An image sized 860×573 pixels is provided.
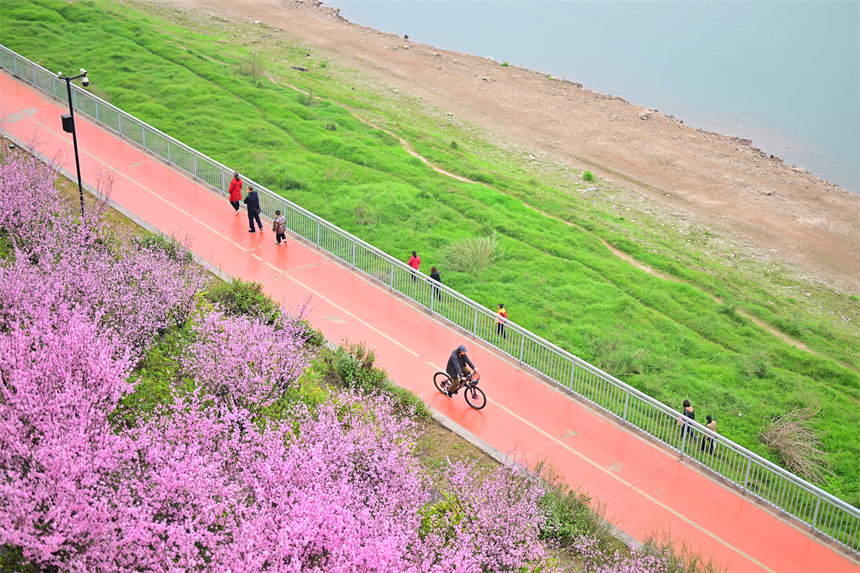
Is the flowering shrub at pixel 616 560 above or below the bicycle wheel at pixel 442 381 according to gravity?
above

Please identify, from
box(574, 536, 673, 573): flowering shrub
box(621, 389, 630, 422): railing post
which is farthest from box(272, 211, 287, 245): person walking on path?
box(574, 536, 673, 573): flowering shrub

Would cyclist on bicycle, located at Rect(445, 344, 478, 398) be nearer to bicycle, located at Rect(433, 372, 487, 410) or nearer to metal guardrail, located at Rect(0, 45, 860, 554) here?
bicycle, located at Rect(433, 372, 487, 410)

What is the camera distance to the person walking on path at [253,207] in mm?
23106

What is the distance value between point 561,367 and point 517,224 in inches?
442

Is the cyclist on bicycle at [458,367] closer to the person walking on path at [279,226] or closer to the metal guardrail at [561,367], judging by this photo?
the metal guardrail at [561,367]

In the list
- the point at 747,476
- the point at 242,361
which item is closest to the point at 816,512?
the point at 747,476

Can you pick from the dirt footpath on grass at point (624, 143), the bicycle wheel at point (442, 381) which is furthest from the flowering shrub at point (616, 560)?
the dirt footpath on grass at point (624, 143)

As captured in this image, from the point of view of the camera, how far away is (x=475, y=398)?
1752cm

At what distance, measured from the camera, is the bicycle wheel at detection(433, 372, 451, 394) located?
17719 mm

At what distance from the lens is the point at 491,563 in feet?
36.2

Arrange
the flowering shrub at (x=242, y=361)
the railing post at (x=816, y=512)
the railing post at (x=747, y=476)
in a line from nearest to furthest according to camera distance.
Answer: the flowering shrub at (x=242, y=361) → the railing post at (x=816, y=512) → the railing post at (x=747, y=476)

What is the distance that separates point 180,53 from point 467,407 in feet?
91.6

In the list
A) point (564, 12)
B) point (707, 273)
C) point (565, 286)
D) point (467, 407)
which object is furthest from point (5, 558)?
point (564, 12)

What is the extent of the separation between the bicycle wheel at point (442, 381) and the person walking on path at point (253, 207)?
26.8ft
